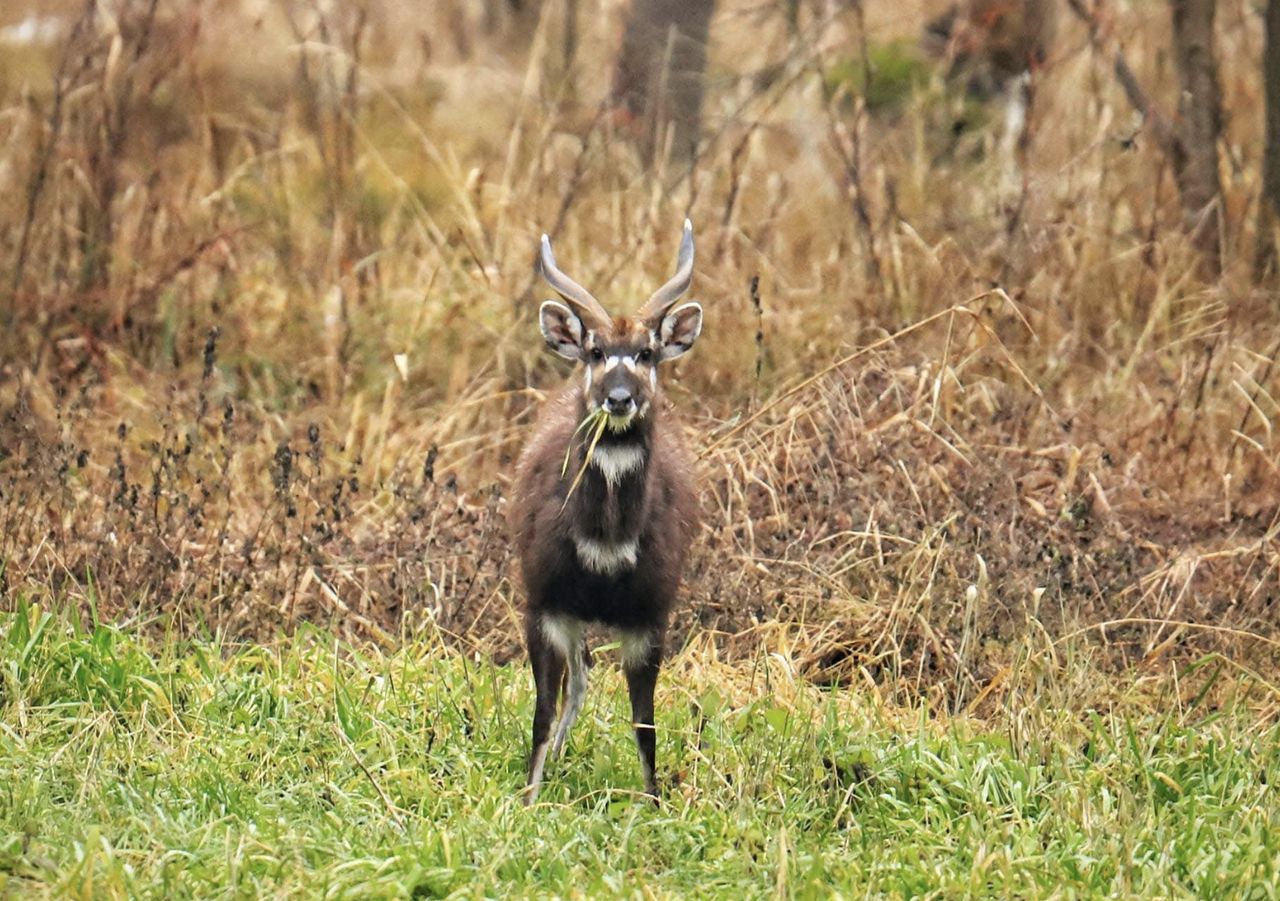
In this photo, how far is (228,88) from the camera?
1256 centimetres

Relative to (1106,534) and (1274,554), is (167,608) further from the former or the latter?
(1274,554)

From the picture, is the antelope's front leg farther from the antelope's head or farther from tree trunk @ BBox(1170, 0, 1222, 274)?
tree trunk @ BBox(1170, 0, 1222, 274)

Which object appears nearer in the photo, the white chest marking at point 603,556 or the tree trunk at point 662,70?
the white chest marking at point 603,556

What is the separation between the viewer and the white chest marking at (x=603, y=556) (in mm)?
6121

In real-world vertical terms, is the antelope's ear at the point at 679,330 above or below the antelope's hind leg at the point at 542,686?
above

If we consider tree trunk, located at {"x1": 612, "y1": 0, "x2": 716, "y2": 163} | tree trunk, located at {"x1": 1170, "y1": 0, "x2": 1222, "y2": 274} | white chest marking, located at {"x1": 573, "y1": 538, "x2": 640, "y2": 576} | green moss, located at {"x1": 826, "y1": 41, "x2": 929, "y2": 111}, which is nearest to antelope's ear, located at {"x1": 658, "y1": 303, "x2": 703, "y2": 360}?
white chest marking, located at {"x1": 573, "y1": 538, "x2": 640, "y2": 576}

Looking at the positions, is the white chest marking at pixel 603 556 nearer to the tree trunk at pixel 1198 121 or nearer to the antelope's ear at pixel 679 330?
the antelope's ear at pixel 679 330

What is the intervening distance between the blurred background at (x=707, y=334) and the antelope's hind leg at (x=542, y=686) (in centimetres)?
113

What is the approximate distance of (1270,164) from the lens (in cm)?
979

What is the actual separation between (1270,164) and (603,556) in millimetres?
5211

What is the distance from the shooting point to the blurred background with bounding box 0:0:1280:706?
7457 mm

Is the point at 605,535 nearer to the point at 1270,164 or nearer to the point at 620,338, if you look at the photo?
the point at 620,338

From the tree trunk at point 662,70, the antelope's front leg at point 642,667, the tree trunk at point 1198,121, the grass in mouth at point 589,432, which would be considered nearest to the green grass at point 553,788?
the antelope's front leg at point 642,667

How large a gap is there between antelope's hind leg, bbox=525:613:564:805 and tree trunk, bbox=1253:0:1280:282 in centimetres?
498
